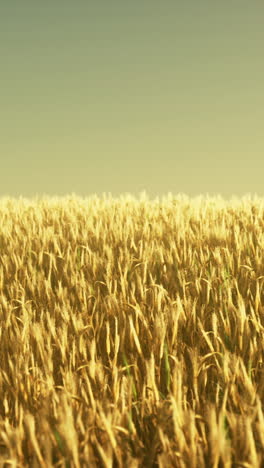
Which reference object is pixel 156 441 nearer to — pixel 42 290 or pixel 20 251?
pixel 42 290

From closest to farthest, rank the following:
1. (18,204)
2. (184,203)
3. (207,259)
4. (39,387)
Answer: (39,387) < (207,259) < (184,203) < (18,204)

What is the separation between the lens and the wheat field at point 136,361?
1375 mm

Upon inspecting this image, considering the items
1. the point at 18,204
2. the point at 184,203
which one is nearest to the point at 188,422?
the point at 184,203

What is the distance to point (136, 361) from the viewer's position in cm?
203

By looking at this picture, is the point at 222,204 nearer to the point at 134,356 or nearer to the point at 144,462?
the point at 134,356

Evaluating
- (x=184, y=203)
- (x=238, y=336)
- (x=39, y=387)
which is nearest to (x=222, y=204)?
(x=184, y=203)

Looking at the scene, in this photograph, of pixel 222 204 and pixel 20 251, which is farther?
pixel 222 204

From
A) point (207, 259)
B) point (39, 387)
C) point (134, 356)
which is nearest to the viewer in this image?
point (39, 387)

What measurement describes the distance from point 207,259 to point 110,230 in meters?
1.46

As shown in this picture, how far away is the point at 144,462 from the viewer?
152 centimetres

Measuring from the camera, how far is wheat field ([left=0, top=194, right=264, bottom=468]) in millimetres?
1375

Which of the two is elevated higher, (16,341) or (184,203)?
(184,203)

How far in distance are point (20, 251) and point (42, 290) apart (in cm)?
133

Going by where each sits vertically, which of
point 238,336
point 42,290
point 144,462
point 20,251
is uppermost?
point 20,251
